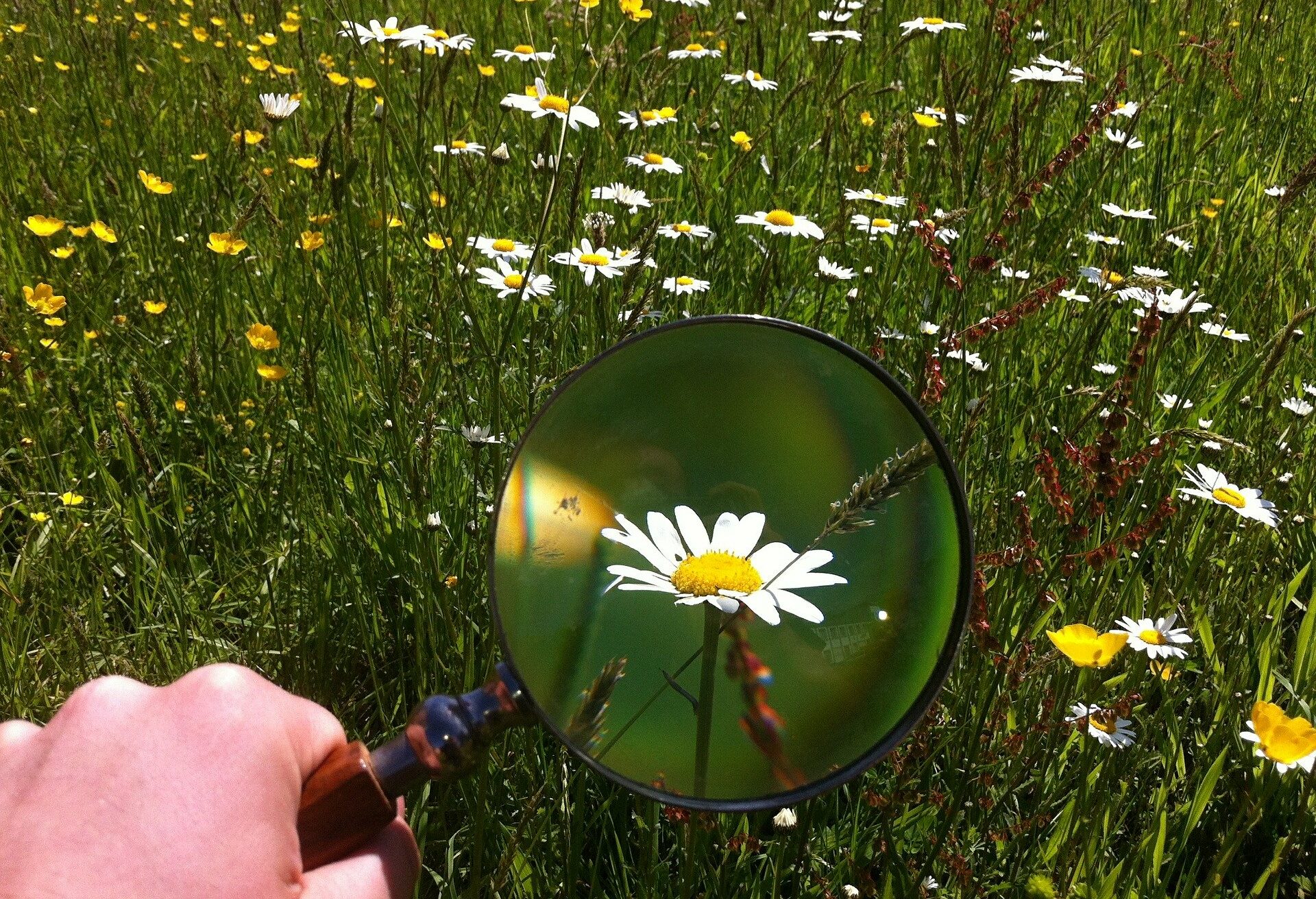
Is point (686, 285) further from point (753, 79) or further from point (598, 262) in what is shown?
point (753, 79)

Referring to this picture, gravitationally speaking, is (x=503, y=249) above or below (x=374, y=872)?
below

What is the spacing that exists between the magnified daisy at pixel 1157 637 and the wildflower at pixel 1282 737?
0.11 m

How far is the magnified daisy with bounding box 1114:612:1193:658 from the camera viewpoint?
1.10 meters

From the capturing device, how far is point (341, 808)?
1.89 feet

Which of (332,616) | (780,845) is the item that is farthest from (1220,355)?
(332,616)

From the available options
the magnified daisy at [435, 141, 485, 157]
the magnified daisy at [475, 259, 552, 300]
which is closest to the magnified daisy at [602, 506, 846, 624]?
the magnified daisy at [435, 141, 485, 157]

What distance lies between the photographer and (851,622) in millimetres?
710

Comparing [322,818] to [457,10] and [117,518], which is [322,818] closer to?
[117,518]

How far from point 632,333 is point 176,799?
0.91 m

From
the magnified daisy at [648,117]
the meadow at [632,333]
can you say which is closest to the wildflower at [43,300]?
the meadow at [632,333]

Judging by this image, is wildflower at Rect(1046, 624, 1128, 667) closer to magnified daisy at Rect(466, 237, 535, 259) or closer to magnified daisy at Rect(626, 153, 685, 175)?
magnified daisy at Rect(466, 237, 535, 259)

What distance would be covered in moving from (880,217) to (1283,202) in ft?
2.10

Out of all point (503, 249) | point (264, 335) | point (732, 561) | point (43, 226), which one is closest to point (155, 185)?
point (43, 226)

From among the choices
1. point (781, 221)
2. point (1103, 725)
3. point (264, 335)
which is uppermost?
point (781, 221)
